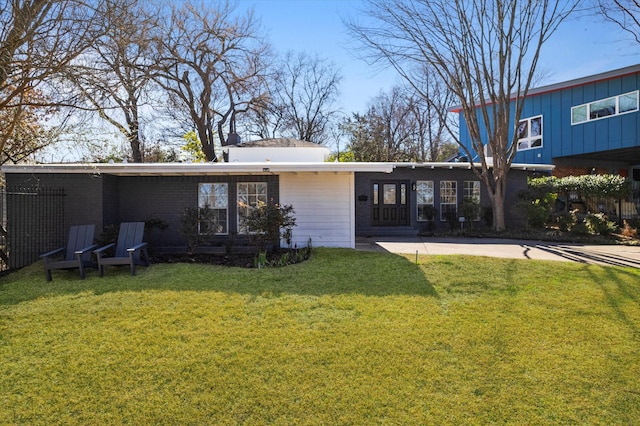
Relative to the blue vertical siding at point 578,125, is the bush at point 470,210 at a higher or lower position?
lower

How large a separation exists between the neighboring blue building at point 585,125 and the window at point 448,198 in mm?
3270

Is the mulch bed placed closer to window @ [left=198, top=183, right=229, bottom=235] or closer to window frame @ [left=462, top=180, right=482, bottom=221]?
window @ [left=198, top=183, right=229, bottom=235]

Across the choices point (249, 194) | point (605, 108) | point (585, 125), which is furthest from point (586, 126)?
point (249, 194)

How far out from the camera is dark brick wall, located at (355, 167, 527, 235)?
15266mm

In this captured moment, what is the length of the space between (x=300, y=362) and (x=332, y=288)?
2446mm

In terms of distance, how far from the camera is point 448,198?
15836 mm

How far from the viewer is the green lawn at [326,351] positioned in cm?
343

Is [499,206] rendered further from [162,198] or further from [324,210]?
[162,198]

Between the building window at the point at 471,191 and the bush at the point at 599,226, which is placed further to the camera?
the building window at the point at 471,191

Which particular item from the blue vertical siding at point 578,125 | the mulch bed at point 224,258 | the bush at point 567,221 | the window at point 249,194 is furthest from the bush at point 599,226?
the window at point 249,194

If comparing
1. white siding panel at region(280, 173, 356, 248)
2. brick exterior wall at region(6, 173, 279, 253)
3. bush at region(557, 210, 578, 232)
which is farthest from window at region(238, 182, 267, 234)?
bush at region(557, 210, 578, 232)

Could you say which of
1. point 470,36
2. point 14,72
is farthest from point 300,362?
point 470,36

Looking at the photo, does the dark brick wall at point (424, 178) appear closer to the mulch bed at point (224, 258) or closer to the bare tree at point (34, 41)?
the mulch bed at point (224, 258)

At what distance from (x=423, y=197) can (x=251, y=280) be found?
10.2 m
